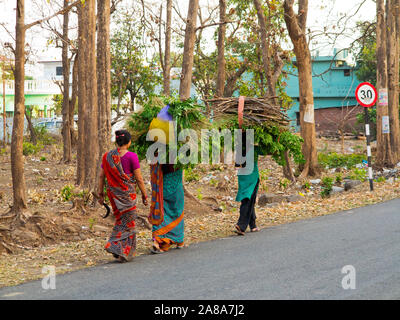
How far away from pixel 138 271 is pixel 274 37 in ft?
54.7

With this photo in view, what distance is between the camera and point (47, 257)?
8461mm

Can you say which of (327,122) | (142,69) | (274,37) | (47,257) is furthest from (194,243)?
(327,122)

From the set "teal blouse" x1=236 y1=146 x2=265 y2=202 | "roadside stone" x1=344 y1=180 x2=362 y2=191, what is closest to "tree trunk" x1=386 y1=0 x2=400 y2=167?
"roadside stone" x1=344 y1=180 x2=362 y2=191

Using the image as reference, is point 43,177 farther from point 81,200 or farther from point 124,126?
point 124,126

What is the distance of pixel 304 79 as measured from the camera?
60.2ft

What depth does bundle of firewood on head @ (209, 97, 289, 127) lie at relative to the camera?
938cm

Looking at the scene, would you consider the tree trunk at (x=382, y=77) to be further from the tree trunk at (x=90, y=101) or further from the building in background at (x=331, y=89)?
the building in background at (x=331, y=89)

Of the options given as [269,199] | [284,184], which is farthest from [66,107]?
[269,199]

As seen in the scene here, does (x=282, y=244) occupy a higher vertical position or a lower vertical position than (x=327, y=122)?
lower

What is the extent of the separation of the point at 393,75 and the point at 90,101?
1396cm

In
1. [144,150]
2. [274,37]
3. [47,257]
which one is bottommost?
[47,257]

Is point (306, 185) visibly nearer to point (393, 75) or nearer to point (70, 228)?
point (393, 75)
